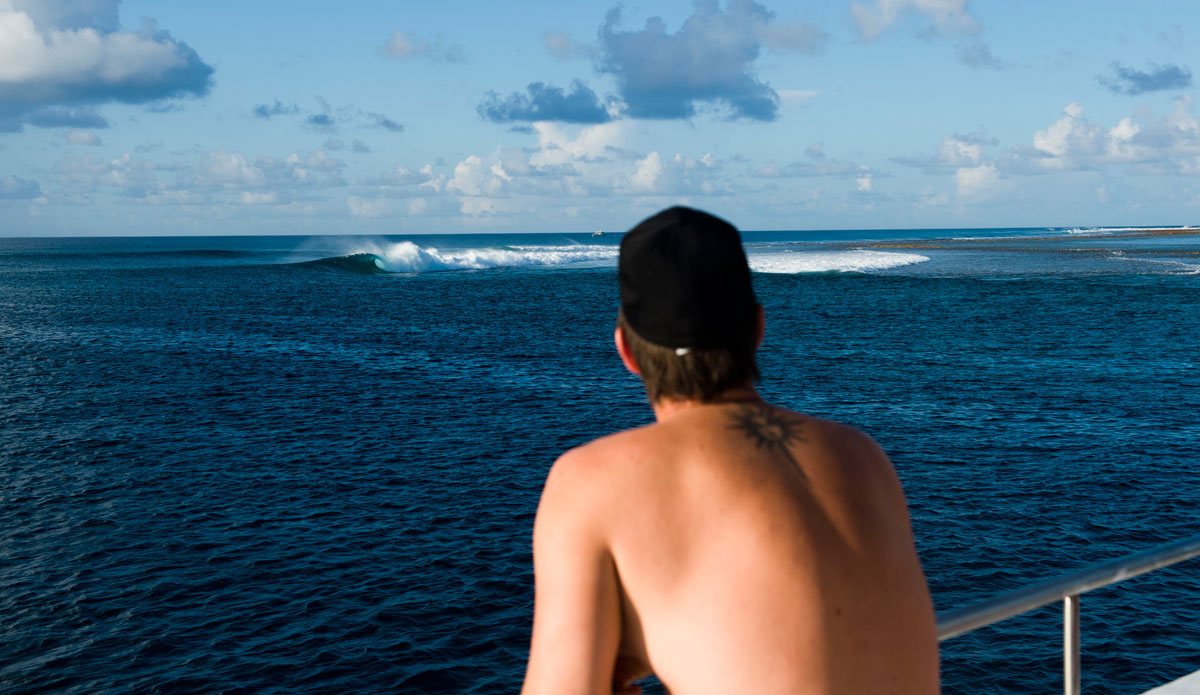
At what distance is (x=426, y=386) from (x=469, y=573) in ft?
52.9

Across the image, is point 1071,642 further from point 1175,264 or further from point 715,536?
point 1175,264

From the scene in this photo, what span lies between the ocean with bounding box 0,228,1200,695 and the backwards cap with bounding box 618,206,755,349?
0.59 metres

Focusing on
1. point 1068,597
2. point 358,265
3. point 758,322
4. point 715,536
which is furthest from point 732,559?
point 358,265

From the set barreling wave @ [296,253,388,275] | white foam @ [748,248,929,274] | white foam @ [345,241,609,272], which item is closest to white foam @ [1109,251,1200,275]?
white foam @ [748,248,929,274]

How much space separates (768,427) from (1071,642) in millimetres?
2029

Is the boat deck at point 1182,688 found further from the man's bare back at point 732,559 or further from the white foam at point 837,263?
the white foam at point 837,263

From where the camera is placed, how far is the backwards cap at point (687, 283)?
1.51 meters

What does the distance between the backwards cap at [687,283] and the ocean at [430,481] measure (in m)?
0.59

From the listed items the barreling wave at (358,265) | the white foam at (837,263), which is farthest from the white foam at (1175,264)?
the barreling wave at (358,265)

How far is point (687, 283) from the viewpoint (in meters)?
1.51

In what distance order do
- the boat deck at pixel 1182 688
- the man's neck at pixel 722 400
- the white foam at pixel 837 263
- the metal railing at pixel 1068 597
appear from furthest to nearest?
the white foam at pixel 837 263, the boat deck at pixel 1182 688, the metal railing at pixel 1068 597, the man's neck at pixel 722 400

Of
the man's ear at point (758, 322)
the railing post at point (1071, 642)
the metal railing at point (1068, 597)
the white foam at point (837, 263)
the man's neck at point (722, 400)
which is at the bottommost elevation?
the railing post at point (1071, 642)

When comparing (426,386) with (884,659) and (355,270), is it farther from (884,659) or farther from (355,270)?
(355,270)

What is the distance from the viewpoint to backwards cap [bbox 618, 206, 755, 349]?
4.97ft
